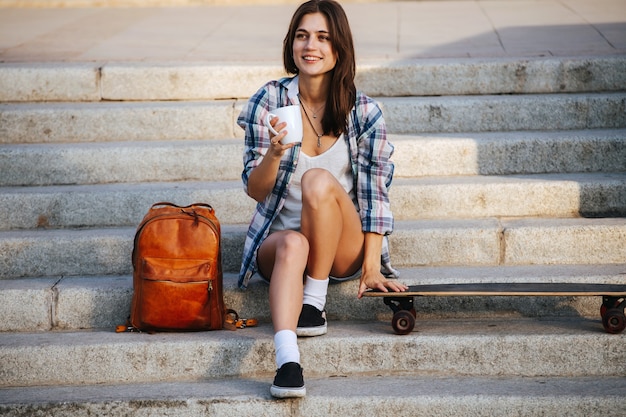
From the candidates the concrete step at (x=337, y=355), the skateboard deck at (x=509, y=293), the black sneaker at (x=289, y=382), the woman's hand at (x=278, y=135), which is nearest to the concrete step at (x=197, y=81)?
the skateboard deck at (x=509, y=293)

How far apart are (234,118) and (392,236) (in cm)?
140

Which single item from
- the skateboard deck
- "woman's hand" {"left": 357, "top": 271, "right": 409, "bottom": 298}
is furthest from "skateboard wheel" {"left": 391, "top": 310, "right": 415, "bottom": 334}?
"woman's hand" {"left": 357, "top": 271, "right": 409, "bottom": 298}

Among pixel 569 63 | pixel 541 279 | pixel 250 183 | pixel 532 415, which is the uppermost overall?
pixel 569 63

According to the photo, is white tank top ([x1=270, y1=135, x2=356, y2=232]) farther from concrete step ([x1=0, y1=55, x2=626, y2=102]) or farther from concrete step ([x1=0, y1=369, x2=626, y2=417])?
concrete step ([x1=0, y1=55, x2=626, y2=102])

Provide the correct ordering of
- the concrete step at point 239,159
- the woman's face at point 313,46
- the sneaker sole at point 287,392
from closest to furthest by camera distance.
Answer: the sneaker sole at point 287,392 → the woman's face at point 313,46 → the concrete step at point 239,159

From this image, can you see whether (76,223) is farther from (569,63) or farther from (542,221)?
(569,63)

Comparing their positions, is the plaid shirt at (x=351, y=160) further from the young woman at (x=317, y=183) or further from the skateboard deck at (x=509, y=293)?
the skateboard deck at (x=509, y=293)

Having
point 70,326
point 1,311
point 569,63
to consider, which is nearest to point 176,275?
point 70,326

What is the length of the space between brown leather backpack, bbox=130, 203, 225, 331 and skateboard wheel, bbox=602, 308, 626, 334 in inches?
65.3

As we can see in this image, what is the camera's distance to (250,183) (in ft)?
12.2

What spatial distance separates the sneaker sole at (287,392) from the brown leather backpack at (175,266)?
58 cm

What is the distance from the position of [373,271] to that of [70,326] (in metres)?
1.43

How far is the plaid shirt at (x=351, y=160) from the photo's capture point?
3795mm

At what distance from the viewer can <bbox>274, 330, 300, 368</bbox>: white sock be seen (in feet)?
11.1
